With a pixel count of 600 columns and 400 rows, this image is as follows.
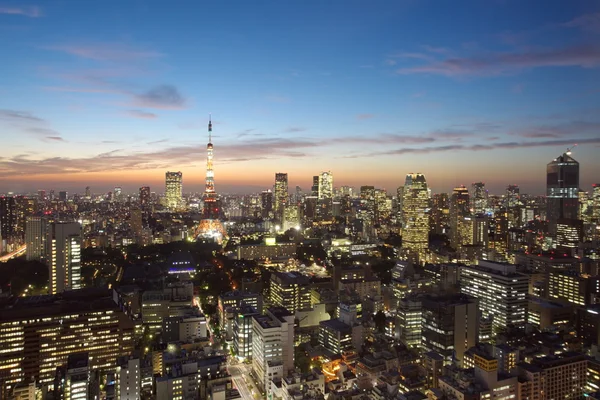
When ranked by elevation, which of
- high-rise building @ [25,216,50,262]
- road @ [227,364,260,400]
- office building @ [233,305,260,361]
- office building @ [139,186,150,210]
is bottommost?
road @ [227,364,260,400]

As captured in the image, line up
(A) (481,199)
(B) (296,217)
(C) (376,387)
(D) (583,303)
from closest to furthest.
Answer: (C) (376,387)
(D) (583,303)
(B) (296,217)
(A) (481,199)

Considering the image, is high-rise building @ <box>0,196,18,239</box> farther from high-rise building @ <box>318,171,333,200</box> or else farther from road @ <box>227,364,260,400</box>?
high-rise building @ <box>318,171,333,200</box>

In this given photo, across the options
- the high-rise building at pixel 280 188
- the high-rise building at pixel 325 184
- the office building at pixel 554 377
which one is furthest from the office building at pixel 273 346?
the high-rise building at pixel 325 184

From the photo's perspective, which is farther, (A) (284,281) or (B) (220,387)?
(A) (284,281)

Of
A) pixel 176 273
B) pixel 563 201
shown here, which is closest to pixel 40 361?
pixel 176 273

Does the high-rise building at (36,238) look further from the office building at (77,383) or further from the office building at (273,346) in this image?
the office building at (273,346)

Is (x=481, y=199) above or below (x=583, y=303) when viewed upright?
above

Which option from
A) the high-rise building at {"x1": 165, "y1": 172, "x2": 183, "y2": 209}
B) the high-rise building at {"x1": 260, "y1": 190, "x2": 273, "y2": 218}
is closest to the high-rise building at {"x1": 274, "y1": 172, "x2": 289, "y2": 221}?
the high-rise building at {"x1": 260, "y1": 190, "x2": 273, "y2": 218}

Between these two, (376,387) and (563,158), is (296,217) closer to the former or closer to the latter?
(563,158)
